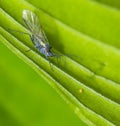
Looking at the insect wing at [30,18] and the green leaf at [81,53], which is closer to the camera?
the green leaf at [81,53]

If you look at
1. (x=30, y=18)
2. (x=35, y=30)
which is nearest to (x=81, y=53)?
(x=30, y=18)

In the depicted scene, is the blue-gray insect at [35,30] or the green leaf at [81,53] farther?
the blue-gray insect at [35,30]

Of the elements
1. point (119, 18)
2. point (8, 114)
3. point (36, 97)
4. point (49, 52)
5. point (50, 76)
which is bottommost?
point (8, 114)

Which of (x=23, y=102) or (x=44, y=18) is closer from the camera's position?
(x=23, y=102)

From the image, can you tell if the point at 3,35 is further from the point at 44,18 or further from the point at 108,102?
the point at 108,102

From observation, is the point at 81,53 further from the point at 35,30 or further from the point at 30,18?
the point at 35,30

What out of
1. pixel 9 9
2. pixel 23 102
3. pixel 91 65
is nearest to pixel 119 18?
pixel 91 65

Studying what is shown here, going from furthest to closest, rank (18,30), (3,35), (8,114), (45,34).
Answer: (45,34) < (18,30) < (3,35) < (8,114)

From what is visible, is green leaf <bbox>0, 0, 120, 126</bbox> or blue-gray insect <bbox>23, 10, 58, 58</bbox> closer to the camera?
green leaf <bbox>0, 0, 120, 126</bbox>
